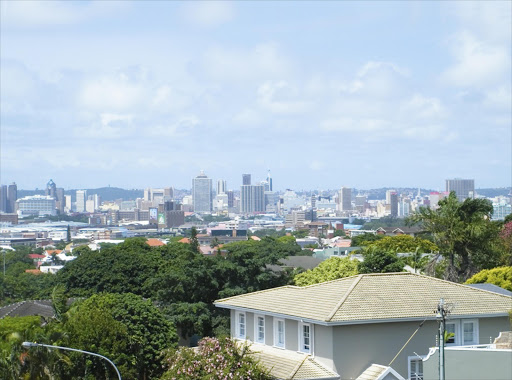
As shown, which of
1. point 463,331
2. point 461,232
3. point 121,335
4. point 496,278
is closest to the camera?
point 463,331

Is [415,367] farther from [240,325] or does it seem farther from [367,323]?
[240,325]

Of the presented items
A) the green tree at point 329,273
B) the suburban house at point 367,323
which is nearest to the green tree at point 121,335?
the suburban house at point 367,323

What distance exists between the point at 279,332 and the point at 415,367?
18.4 ft

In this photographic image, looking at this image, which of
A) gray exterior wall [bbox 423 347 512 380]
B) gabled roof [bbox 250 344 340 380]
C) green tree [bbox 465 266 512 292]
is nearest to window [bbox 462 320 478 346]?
gabled roof [bbox 250 344 340 380]

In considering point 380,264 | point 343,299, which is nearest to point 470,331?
point 343,299

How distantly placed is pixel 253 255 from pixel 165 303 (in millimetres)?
5591

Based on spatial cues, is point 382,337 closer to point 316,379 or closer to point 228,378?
point 316,379

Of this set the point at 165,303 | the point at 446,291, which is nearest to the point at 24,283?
the point at 165,303

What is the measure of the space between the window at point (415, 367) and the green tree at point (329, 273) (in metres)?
20.6

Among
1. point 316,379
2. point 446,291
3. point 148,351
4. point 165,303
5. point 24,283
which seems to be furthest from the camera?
point 24,283

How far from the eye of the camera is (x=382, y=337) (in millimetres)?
36969

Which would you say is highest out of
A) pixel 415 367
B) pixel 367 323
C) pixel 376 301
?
pixel 376 301

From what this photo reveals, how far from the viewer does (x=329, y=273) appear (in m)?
58.9

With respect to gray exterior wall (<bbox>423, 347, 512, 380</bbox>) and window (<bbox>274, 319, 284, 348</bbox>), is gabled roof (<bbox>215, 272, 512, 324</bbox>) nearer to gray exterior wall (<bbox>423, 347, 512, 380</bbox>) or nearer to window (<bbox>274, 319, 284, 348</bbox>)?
window (<bbox>274, 319, 284, 348</bbox>)
